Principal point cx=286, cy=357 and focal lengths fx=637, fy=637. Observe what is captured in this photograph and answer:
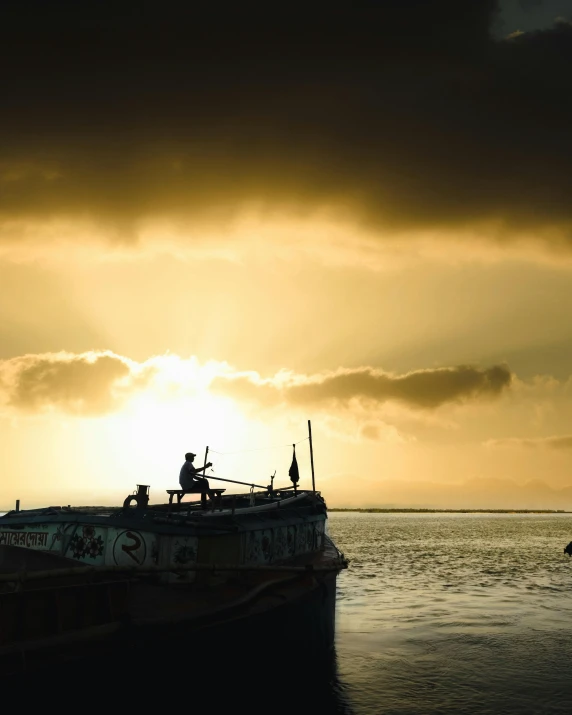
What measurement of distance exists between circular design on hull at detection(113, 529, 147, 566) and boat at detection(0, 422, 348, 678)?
0.03m

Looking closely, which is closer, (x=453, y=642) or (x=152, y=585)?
(x=152, y=585)

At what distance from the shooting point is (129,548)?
767 inches

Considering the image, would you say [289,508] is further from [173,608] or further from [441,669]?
[173,608]

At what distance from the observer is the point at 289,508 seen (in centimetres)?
2686

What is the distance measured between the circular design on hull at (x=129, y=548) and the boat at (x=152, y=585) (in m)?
0.03

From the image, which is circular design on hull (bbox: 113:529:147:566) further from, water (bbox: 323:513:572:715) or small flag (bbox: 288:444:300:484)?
small flag (bbox: 288:444:300:484)

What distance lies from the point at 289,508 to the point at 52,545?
987 cm

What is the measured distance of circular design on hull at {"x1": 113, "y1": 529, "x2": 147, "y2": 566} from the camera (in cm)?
1938

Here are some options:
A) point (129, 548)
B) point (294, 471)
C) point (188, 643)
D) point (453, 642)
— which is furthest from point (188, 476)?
point (294, 471)

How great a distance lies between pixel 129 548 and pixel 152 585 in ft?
4.59

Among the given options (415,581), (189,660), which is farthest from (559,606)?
(189,660)

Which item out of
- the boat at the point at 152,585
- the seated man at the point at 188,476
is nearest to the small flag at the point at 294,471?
the boat at the point at 152,585

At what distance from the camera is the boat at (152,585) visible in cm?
1442

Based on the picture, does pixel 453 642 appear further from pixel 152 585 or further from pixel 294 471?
pixel 152 585
